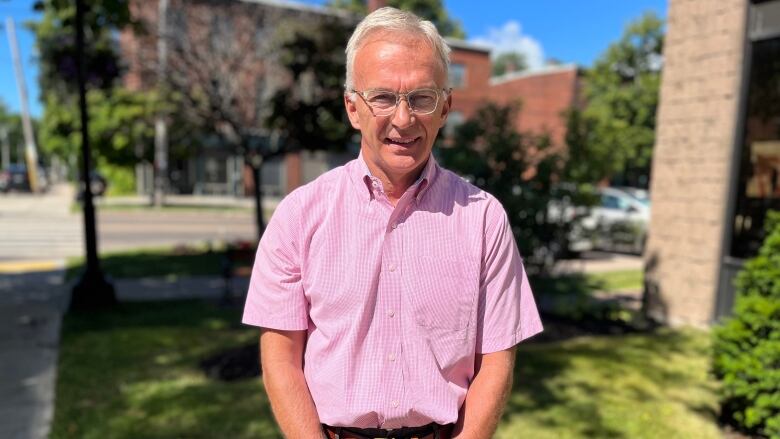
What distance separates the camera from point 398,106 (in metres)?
1.51

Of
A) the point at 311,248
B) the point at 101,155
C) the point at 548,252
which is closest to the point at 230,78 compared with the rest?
the point at 548,252

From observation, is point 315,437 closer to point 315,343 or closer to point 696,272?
point 315,343

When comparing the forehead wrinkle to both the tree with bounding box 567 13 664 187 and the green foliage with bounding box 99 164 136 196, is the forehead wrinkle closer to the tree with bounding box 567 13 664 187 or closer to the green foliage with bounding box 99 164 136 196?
the tree with bounding box 567 13 664 187

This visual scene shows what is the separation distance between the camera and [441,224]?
1.64 m

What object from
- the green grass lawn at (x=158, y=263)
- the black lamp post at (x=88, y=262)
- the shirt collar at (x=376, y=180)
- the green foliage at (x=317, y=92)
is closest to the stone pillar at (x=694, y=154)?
the green foliage at (x=317, y=92)

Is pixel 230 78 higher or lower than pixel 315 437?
higher

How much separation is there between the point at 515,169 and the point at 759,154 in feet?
8.93

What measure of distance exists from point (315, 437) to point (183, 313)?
620cm

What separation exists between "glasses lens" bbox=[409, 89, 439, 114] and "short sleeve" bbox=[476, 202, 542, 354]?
388mm

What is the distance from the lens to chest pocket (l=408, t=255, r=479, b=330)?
1.58m

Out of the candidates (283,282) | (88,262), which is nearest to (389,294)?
(283,282)

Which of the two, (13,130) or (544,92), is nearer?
(544,92)

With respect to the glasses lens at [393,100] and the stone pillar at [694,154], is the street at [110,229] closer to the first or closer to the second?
the stone pillar at [694,154]

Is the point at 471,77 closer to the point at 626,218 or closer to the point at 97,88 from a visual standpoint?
the point at 626,218
